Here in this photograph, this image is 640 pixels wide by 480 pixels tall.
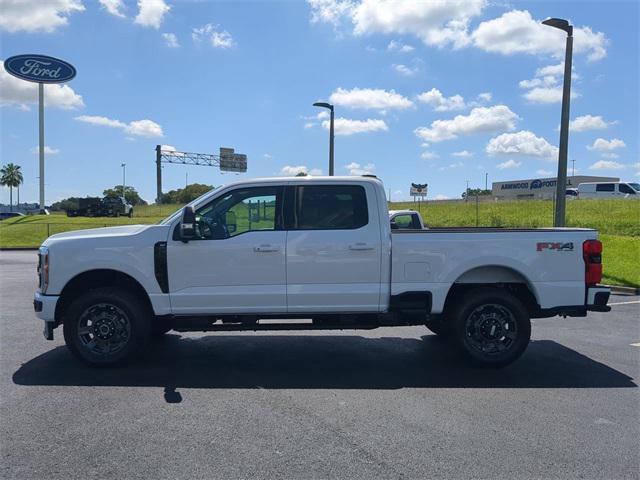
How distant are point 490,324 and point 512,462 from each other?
2.40 m

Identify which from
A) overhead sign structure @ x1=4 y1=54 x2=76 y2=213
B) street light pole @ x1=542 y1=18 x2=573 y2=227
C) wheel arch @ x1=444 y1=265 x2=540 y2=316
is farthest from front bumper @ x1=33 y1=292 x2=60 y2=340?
overhead sign structure @ x1=4 y1=54 x2=76 y2=213

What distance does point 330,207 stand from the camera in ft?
19.3

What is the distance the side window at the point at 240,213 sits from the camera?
5766 millimetres

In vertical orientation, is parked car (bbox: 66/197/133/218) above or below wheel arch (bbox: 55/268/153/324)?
above

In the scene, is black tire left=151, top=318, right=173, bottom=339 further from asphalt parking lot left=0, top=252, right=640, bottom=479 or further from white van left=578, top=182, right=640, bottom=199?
white van left=578, top=182, right=640, bottom=199

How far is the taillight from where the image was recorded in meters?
5.83

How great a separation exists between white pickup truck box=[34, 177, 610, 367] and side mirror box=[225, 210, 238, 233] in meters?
0.01

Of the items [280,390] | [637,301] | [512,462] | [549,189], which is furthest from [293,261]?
[549,189]

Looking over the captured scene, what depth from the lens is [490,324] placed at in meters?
5.93

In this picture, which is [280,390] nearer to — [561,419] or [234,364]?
[234,364]

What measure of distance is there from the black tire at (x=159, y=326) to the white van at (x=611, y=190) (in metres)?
39.2

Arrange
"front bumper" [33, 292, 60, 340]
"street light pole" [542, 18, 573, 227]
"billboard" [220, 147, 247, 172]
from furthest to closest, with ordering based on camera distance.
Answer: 1. "billboard" [220, 147, 247, 172]
2. "street light pole" [542, 18, 573, 227]
3. "front bumper" [33, 292, 60, 340]

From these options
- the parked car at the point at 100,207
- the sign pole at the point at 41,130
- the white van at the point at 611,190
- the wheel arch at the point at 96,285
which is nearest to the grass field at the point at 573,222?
the wheel arch at the point at 96,285

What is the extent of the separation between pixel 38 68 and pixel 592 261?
5598 centimetres
